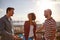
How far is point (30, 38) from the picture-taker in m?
3.21

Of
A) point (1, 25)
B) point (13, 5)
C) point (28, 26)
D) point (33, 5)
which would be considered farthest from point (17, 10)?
point (1, 25)

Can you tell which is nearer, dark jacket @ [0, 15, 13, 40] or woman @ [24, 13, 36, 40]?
dark jacket @ [0, 15, 13, 40]

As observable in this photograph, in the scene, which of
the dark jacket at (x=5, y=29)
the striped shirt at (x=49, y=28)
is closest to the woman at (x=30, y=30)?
the striped shirt at (x=49, y=28)

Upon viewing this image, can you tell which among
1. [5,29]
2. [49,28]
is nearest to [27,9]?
[49,28]

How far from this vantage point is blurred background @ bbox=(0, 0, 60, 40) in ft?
12.1

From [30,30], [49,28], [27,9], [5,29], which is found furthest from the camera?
[27,9]

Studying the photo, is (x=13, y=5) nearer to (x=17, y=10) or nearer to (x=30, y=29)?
(x=17, y=10)

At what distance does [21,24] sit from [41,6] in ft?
2.26

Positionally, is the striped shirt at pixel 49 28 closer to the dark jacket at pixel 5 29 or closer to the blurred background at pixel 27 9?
the blurred background at pixel 27 9

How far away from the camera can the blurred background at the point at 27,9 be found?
3676 mm

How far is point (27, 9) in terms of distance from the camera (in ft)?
12.4

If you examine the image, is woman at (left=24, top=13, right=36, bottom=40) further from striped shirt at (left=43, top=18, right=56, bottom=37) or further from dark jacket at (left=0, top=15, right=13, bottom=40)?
dark jacket at (left=0, top=15, right=13, bottom=40)

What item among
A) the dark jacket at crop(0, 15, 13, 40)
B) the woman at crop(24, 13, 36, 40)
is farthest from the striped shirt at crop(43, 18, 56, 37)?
the dark jacket at crop(0, 15, 13, 40)

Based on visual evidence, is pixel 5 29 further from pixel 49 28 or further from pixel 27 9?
pixel 27 9
